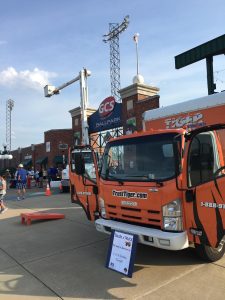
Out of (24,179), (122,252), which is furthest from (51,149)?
(122,252)

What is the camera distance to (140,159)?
5.71 m

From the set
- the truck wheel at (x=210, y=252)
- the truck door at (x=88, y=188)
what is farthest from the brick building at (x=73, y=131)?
the truck wheel at (x=210, y=252)

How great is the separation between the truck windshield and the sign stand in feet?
3.04

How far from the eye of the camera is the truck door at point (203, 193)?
4629 millimetres

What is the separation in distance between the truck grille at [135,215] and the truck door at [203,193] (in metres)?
0.47

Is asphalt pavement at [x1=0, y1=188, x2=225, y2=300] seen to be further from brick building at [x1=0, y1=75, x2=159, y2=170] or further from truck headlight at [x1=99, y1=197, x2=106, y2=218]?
brick building at [x1=0, y1=75, x2=159, y2=170]

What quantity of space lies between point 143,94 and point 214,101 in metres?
12.2

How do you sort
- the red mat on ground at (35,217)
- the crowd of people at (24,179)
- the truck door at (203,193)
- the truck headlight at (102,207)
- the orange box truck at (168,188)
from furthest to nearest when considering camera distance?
the crowd of people at (24,179)
the red mat on ground at (35,217)
the truck headlight at (102,207)
the orange box truck at (168,188)
the truck door at (203,193)

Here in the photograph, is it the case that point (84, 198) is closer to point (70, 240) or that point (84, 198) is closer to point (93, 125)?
point (70, 240)

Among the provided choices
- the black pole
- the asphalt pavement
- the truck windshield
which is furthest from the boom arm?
the truck windshield

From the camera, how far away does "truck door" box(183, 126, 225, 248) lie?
4.63 meters

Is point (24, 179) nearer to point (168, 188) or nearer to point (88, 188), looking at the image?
point (88, 188)

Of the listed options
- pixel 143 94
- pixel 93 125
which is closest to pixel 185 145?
pixel 143 94

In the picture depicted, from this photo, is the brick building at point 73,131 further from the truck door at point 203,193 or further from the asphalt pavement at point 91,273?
the truck door at point 203,193
